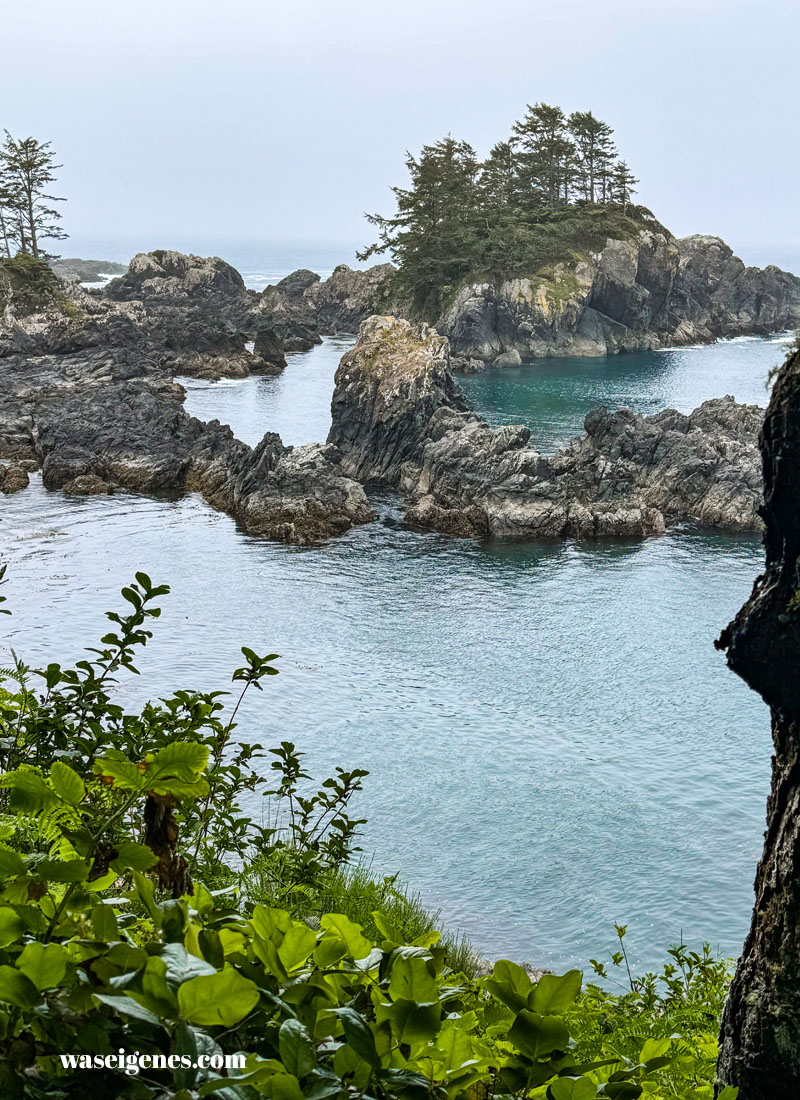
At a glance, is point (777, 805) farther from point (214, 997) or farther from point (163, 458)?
point (163, 458)

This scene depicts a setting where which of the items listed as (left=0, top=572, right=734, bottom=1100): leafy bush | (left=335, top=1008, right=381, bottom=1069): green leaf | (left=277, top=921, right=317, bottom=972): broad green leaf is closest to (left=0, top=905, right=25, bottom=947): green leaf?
(left=0, top=572, right=734, bottom=1100): leafy bush

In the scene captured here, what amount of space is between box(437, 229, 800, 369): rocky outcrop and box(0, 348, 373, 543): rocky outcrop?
28.8 meters

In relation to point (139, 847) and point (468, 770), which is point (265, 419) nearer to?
point (468, 770)

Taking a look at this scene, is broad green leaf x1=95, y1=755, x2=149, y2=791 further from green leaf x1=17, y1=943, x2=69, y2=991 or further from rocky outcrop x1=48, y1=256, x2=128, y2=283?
rocky outcrop x1=48, y1=256, x2=128, y2=283

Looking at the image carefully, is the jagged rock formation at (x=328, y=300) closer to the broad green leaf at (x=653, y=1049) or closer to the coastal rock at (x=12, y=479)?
the coastal rock at (x=12, y=479)

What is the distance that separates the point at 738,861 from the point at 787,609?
12480 millimetres

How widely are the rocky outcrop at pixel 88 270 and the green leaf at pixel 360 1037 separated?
120 m

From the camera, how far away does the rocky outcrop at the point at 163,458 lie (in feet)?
108

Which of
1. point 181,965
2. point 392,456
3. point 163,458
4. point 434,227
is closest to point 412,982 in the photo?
point 181,965

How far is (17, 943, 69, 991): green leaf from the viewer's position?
5.47 feet

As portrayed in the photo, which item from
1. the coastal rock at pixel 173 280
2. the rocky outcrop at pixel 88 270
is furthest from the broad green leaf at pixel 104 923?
the rocky outcrop at pixel 88 270

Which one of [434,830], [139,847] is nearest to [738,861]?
[434,830]

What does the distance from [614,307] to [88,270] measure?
3035 inches

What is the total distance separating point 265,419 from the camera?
4828 centimetres
